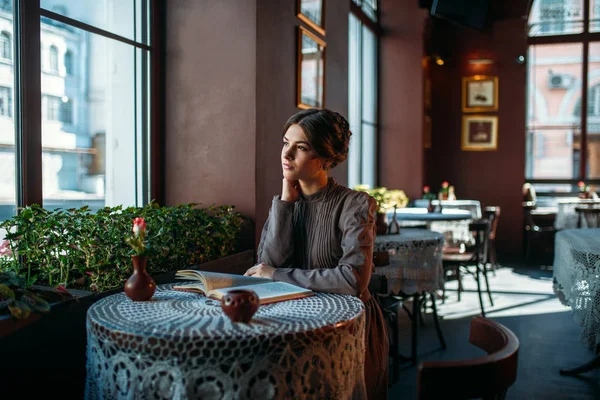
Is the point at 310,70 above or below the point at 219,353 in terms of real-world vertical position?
above

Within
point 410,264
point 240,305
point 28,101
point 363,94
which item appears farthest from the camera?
point 363,94

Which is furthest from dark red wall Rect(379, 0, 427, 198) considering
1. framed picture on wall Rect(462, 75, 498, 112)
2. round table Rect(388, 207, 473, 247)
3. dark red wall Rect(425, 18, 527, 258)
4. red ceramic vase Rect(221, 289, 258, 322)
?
red ceramic vase Rect(221, 289, 258, 322)

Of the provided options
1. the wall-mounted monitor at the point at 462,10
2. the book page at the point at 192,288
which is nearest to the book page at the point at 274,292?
the book page at the point at 192,288

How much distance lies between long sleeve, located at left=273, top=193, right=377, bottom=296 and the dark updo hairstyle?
20 cm

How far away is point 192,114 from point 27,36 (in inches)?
46.7

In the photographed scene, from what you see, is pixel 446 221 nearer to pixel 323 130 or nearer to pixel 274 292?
pixel 323 130

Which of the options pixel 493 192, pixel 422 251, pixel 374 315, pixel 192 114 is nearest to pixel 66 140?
pixel 192 114

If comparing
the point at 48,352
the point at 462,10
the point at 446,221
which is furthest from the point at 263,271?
the point at 462,10

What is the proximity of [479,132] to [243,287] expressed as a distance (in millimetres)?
7995

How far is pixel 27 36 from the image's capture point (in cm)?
264

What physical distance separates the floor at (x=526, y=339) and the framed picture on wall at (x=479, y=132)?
2955 millimetres

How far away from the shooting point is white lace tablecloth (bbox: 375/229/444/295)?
376 centimetres

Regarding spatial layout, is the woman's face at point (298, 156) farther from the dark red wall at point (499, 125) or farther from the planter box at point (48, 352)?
the dark red wall at point (499, 125)

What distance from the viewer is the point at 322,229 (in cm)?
202
